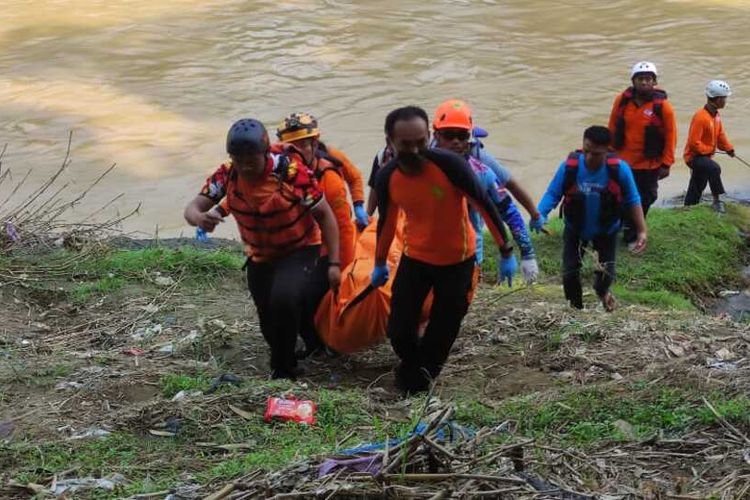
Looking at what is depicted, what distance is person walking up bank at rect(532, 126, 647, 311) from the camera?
22.5 ft

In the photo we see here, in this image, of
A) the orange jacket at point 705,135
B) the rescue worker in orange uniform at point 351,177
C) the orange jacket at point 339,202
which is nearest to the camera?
the orange jacket at point 339,202

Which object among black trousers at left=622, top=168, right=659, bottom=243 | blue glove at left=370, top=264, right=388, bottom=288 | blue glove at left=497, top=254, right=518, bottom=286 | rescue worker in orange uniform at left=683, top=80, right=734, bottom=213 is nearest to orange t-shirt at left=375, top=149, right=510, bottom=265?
blue glove at left=497, top=254, right=518, bottom=286

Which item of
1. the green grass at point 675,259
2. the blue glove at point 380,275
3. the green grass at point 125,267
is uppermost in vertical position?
the blue glove at point 380,275

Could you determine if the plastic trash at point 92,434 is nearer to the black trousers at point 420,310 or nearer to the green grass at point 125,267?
the black trousers at point 420,310

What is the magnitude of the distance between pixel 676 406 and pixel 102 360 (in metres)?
3.41

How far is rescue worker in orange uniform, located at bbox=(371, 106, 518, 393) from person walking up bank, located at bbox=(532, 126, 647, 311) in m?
1.53

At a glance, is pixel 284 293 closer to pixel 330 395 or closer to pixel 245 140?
pixel 330 395

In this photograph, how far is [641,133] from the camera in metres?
8.66

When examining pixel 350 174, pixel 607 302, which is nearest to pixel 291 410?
pixel 350 174

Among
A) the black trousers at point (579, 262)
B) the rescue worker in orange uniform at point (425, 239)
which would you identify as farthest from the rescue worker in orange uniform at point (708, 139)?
the rescue worker in orange uniform at point (425, 239)

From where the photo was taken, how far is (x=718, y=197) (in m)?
11.0

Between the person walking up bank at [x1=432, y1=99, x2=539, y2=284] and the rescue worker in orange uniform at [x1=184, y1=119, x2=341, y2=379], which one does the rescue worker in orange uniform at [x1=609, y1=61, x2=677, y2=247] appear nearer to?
the person walking up bank at [x1=432, y1=99, x2=539, y2=284]

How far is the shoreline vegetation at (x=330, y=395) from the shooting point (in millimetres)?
3467

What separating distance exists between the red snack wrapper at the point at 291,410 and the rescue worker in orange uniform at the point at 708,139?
6763 mm
